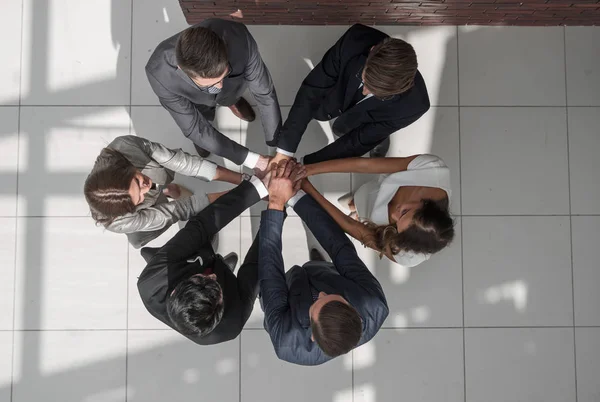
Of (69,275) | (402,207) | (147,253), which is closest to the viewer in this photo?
(402,207)

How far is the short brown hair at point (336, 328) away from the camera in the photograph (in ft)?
5.57

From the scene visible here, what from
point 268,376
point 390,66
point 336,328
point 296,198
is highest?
point 390,66

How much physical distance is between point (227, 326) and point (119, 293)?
4.01 feet

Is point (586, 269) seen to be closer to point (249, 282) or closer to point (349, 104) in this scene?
point (349, 104)

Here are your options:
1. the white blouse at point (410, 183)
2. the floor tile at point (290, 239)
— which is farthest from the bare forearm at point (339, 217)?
the floor tile at point (290, 239)

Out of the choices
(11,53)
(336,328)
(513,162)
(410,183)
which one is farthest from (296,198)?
(11,53)

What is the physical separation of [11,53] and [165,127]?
1.22m

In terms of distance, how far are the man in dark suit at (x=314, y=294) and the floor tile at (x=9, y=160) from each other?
1.94 m

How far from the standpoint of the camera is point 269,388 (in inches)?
113

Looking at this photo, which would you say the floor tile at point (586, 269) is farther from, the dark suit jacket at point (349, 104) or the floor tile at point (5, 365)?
the floor tile at point (5, 365)

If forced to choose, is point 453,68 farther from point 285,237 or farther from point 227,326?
point 227,326

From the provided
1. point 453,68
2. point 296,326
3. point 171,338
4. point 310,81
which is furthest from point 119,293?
point 453,68

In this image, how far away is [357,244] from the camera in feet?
9.59

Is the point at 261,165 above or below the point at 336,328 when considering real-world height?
above
